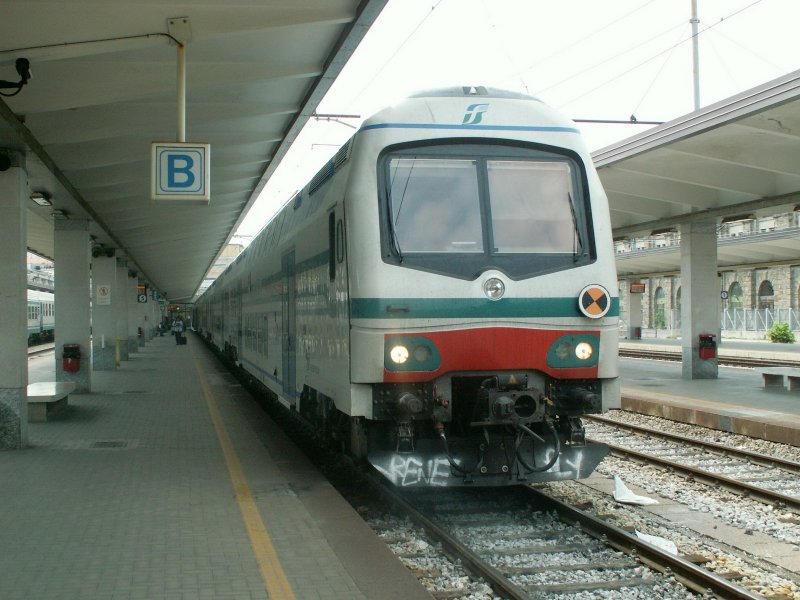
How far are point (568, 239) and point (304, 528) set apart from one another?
3252mm

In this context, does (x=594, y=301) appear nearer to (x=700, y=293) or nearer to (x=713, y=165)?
(x=713, y=165)

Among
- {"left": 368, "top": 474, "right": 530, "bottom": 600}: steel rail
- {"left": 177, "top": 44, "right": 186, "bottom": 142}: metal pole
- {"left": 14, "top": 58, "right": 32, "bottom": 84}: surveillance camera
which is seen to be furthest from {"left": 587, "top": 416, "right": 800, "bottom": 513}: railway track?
{"left": 14, "top": 58, "right": 32, "bottom": 84}: surveillance camera

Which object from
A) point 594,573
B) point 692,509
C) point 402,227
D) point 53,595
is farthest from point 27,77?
point 692,509

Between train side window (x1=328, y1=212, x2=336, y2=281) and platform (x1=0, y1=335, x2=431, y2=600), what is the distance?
202cm

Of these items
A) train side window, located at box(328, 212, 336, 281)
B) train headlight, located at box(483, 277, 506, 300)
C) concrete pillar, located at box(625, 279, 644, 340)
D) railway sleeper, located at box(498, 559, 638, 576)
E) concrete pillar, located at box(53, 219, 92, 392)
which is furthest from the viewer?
concrete pillar, located at box(625, 279, 644, 340)

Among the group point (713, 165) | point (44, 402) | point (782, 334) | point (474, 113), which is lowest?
point (44, 402)

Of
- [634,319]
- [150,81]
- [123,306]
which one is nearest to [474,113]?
[150,81]

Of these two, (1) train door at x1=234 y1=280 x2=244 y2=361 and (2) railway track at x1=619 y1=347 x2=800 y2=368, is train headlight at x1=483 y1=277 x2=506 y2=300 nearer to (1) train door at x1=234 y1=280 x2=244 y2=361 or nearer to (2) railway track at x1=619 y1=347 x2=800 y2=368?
(1) train door at x1=234 y1=280 x2=244 y2=361

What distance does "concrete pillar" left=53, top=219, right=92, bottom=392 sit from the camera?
17.2 metres

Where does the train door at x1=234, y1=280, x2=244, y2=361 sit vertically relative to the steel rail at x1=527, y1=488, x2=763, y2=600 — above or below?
above

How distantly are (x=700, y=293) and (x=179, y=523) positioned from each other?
15.9m

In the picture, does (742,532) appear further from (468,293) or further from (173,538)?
(173,538)

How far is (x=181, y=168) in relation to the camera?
8.95 meters

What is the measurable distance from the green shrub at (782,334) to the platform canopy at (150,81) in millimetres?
30044
